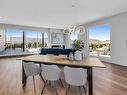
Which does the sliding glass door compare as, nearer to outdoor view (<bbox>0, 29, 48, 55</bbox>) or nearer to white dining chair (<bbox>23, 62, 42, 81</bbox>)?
outdoor view (<bbox>0, 29, 48, 55</bbox>)

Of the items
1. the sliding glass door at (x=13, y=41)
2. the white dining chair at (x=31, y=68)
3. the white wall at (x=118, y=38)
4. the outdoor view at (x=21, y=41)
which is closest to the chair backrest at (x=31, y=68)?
the white dining chair at (x=31, y=68)

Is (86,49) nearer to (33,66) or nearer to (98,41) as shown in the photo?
(98,41)

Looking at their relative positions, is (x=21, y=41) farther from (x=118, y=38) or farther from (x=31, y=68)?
(x=31, y=68)

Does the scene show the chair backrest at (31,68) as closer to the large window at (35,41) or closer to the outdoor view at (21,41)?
the outdoor view at (21,41)

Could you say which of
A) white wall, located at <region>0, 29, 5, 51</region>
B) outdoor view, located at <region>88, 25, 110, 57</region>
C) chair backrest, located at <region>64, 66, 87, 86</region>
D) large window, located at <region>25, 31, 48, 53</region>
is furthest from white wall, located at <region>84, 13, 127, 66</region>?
white wall, located at <region>0, 29, 5, 51</region>

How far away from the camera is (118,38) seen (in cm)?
573

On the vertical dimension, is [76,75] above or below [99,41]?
below

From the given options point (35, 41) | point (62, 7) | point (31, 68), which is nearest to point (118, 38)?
point (62, 7)

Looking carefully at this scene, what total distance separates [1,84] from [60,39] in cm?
835

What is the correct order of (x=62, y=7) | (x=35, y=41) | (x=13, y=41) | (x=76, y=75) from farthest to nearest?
(x=35, y=41) → (x=13, y=41) → (x=62, y=7) → (x=76, y=75)

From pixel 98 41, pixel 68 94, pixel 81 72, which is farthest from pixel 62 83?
pixel 98 41

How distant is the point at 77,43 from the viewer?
11.1 ft

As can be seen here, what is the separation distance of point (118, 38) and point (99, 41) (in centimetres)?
202

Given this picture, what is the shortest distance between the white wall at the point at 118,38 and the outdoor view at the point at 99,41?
0.65 meters
